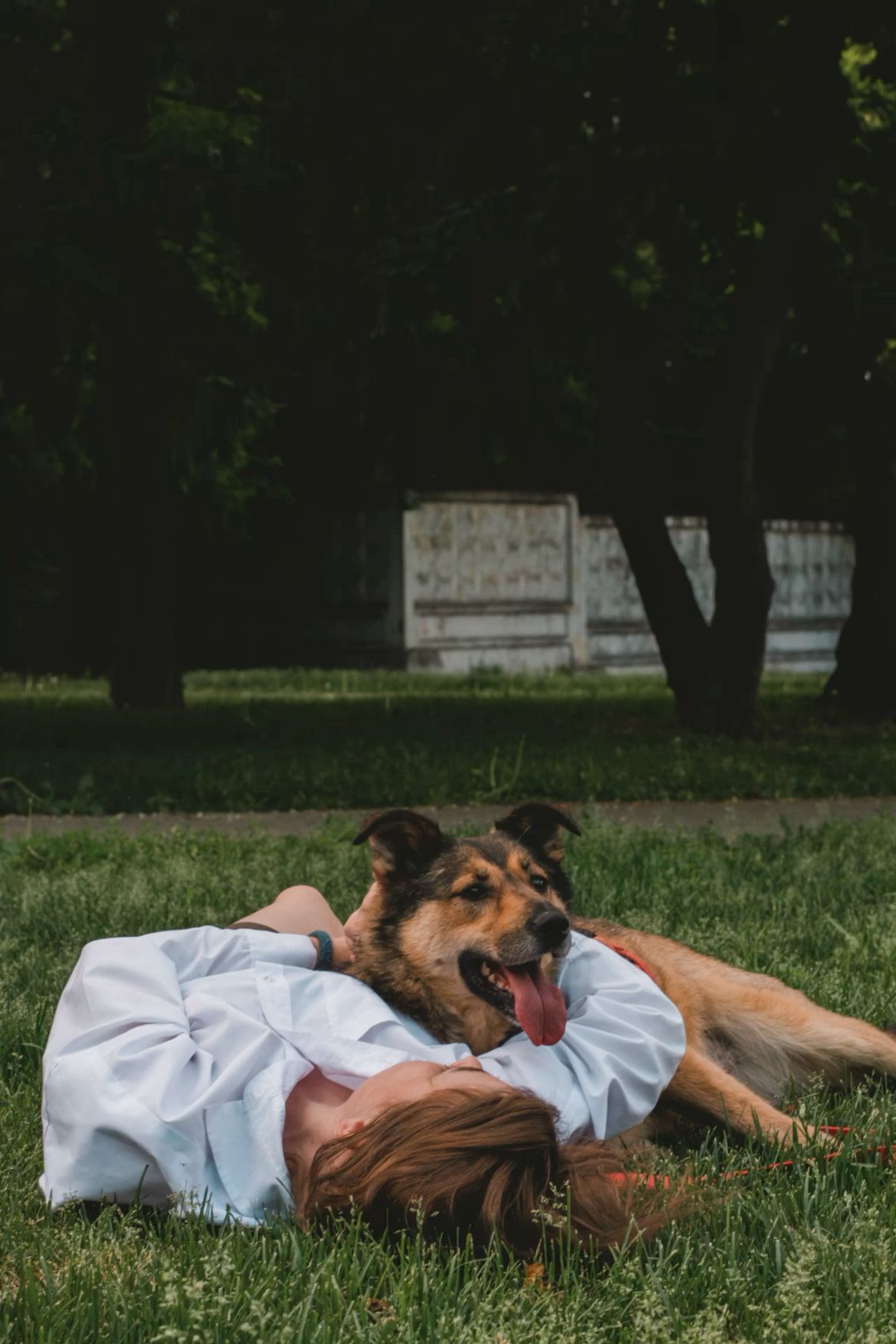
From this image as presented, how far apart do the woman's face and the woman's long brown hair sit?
127mm

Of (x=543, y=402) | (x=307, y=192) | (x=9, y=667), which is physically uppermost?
(x=307, y=192)

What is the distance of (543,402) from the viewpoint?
17812 mm

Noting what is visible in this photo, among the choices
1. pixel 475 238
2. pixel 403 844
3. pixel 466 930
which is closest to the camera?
pixel 466 930

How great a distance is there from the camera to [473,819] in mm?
8680

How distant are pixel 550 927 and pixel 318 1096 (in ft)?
2.02

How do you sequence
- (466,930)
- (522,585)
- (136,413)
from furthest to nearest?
(522,585), (136,413), (466,930)

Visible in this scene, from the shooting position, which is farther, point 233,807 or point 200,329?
point 200,329

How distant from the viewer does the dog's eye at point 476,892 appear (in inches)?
142

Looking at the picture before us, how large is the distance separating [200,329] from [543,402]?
4.14 m

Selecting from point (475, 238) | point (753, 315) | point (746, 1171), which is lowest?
point (746, 1171)

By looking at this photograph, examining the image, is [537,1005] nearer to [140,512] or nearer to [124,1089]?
[124,1089]

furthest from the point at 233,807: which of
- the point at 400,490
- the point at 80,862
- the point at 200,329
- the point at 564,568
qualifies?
the point at 564,568

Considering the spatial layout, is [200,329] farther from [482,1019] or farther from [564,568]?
[482,1019]

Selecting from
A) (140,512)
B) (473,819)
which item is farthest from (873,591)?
(473,819)
